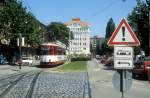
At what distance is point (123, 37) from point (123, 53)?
464 mm

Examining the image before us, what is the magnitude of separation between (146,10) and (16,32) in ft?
87.7

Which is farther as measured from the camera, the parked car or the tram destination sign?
the parked car

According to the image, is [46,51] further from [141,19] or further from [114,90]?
[114,90]

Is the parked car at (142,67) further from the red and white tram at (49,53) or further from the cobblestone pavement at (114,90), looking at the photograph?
the red and white tram at (49,53)

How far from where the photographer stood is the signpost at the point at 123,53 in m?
10.8

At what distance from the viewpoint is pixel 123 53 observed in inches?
424

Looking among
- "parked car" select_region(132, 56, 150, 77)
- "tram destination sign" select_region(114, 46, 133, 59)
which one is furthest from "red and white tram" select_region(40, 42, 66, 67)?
"tram destination sign" select_region(114, 46, 133, 59)

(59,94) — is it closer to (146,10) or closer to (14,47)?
(146,10)

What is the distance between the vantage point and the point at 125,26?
36.3ft

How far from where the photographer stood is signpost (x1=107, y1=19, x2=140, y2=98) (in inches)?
424

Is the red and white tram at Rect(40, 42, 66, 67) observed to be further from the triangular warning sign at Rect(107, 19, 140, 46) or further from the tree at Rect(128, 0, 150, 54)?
the triangular warning sign at Rect(107, 19, 140, 46)

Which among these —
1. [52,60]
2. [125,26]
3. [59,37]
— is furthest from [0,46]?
[59,37]

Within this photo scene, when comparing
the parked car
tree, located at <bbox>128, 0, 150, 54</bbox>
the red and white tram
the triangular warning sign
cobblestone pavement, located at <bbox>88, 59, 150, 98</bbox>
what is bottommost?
cobblestone pavement, located at <bbox>88, 59, 150, 98</bbox>

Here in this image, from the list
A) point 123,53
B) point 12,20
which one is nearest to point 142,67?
point 123,53
